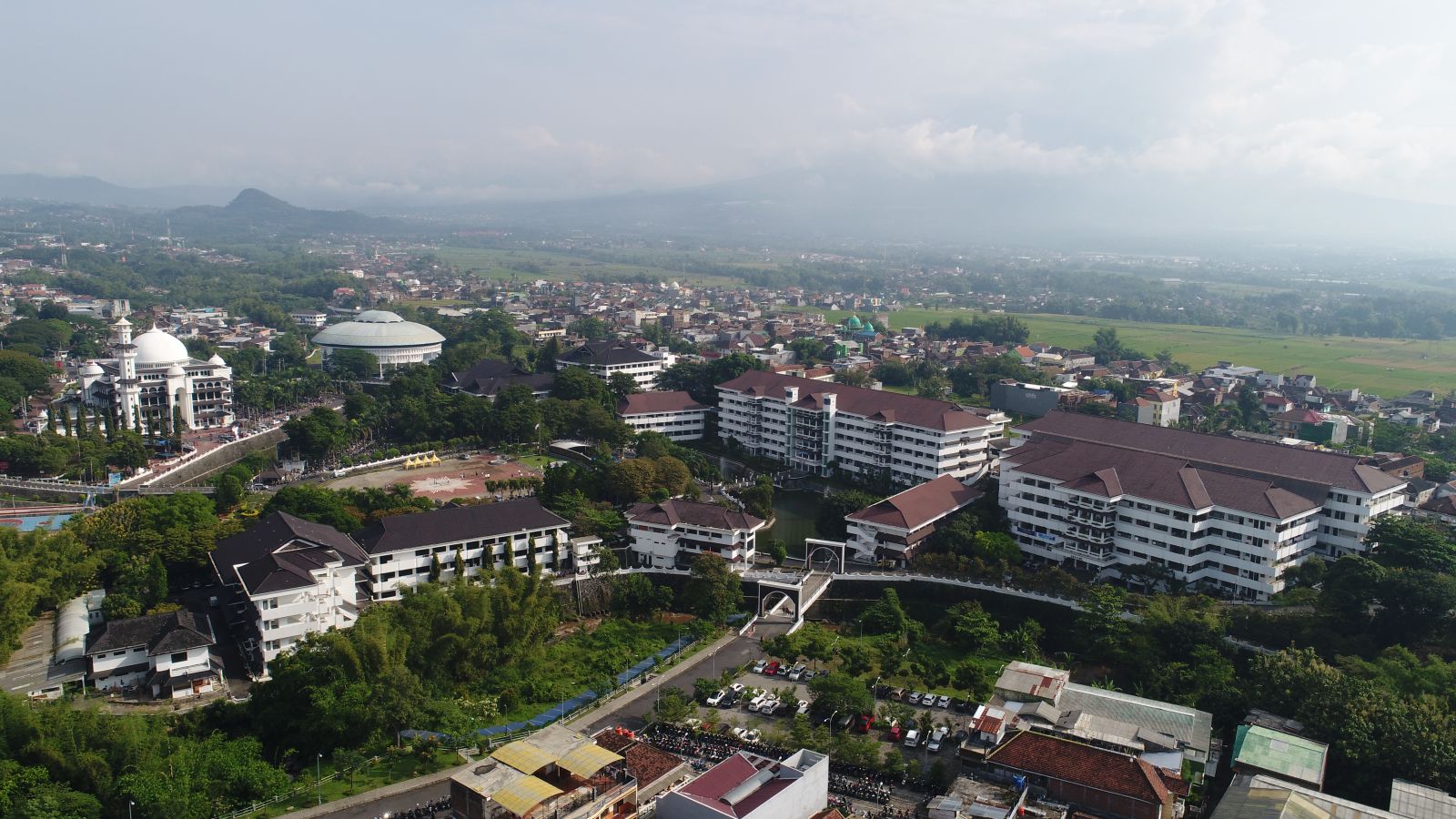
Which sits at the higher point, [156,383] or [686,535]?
[156,383]

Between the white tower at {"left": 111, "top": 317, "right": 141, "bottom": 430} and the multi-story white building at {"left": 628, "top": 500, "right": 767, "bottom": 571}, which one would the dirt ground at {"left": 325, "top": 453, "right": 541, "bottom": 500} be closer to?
the multi-story white building at {"left": 628, "top": 500, "right": 767, "bottom": 571}

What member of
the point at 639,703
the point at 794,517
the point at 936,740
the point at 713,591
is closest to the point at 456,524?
the point at 713,591

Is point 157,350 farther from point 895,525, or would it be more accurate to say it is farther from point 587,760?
point 587,760

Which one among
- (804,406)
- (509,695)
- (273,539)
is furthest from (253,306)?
(509,695)

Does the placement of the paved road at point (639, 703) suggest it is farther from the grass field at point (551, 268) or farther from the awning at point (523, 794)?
the grass field at point (551, 268)

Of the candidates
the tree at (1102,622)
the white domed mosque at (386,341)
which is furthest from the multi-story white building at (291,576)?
the white domed mosque at (386,341)

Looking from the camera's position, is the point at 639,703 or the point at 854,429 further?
the point at 854,429

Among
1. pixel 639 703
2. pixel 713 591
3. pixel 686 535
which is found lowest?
pixel 639 703

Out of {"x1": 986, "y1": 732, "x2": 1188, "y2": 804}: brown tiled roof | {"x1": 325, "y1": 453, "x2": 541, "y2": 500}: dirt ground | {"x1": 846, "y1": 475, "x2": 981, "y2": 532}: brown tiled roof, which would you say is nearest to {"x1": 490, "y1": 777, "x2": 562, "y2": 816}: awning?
{"x1": 986, "y1": 732, "x2": 1188, "y2": 804}: brown tiled roof
